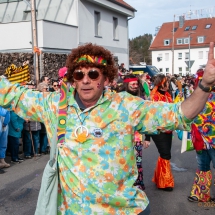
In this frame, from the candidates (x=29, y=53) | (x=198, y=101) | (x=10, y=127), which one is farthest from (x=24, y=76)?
(x=29, y=53)

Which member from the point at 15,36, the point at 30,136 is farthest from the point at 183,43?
the point at 30,136

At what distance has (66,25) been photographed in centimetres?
1864

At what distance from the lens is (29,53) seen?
56.3ft

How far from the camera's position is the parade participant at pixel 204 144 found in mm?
4783

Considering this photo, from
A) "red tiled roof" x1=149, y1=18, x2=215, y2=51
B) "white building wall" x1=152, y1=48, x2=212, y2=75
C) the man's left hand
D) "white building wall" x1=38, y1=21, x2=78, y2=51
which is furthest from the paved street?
"white building wall" x1=152, y1=48, x2=212, y2=75

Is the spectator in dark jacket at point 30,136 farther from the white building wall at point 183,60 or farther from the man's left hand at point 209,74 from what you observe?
the white building wall at point 183,60

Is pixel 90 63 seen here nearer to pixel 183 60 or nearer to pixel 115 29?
pixel 115 29

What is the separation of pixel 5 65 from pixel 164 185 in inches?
528

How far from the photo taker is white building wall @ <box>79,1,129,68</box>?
796 inches

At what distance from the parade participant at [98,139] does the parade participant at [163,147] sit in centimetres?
333

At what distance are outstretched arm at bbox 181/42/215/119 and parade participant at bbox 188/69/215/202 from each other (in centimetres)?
242

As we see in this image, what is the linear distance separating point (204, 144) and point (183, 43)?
6243cm

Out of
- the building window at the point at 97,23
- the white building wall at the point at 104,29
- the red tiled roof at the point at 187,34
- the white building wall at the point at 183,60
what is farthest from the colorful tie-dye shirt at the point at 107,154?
the white building wall at the point at 183,60

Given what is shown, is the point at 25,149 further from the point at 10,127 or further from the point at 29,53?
the point at 29,53
